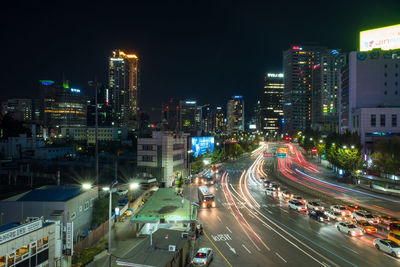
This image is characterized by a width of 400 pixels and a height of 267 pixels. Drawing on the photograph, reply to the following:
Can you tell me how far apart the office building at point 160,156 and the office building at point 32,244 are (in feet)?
117

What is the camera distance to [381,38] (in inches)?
3317

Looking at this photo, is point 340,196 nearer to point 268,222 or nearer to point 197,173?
point 268,222

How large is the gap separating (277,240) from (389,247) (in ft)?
26.2

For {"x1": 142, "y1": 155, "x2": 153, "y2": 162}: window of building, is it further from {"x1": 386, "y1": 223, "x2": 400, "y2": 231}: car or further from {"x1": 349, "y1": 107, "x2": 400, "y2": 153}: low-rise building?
{"x1": 349, "y1": 107, "x2": 400, "y2": 153}: low-rise building

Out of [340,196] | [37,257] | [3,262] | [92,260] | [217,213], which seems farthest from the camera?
[340,196]

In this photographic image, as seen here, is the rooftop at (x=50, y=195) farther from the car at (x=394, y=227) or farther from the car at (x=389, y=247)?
the car at (x=394, y=227)

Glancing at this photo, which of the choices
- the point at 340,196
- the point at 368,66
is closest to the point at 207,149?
the point at 340,196

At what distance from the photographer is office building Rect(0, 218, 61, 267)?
1411 cm

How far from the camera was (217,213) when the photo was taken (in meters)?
32.3

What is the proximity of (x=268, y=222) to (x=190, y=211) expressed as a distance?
8.81m

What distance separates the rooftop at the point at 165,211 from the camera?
25203mm

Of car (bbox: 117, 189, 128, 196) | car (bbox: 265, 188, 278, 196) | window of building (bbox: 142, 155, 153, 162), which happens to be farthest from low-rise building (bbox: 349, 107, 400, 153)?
car (bbox: 117, 189, 128, 196)

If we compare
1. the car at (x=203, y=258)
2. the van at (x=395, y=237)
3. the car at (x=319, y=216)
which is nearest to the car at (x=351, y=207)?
the car at (x=319, y=216)

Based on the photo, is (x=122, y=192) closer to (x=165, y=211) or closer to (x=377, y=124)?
(x=165, y=211)
